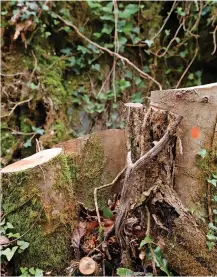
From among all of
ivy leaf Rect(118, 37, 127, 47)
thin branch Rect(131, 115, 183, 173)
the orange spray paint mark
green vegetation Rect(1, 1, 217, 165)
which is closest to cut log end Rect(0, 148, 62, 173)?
thin branch Rect(131, 115, 183, 173)

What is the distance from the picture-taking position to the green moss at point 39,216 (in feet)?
7.00

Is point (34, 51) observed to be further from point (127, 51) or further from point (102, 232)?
point (102, 232)

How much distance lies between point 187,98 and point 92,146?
0.70 m

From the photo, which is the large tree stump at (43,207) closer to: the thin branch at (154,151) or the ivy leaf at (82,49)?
the thin branch at (154,151)

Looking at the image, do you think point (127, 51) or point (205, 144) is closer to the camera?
point (205, 144)

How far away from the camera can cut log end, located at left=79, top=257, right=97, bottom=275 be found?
77.5 inches

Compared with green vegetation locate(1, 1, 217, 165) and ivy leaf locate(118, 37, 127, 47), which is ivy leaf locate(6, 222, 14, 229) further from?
ivy leaf locate(118, 37, 127, 47)

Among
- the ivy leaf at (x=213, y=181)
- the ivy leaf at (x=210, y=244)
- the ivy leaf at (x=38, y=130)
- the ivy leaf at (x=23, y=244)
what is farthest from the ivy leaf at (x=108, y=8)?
the ivy leaf at (x=210, y=244)

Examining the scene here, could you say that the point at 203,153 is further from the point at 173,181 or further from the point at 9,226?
the point at 9,226

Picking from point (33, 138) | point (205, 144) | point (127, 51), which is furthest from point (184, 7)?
point (205, 144)

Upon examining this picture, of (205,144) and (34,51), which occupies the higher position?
(34,51)

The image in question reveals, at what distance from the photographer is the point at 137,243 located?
2008 mm

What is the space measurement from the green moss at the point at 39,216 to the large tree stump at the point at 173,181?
1.18 ft

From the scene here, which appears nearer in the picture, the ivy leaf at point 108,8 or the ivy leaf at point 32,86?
the ivy leaf at point 32,86
